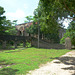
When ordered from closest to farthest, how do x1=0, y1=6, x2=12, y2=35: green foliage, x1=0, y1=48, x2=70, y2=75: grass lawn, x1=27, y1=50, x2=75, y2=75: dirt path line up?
x1=27, y1=50, x2=75, y2=75: dirt path → x1=0, y1=48, x2=70, y2=75: grass lawn → x1=0, y1=6, x2=12, y2=35: green foliage

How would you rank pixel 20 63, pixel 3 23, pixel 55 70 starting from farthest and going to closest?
pixel 3 23 → pixel 20 63 → pixel 55 70

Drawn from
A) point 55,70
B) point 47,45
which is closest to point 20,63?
point 55,70

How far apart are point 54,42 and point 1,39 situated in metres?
16.3

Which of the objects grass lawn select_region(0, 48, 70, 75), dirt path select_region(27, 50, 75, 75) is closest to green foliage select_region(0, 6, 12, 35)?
grass lawn select_region(0, 48, 70, 75)

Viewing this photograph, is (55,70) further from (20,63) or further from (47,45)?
(47,45)

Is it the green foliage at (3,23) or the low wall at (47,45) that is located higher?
the green foliage at (3,23)

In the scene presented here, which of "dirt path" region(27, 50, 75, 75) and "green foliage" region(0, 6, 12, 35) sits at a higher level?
"green foliage" region(0, 6, 12, 35)

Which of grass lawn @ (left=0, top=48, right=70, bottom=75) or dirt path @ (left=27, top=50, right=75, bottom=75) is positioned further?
grass lawn @ (left=0, top=48, right=70, bottom=75)

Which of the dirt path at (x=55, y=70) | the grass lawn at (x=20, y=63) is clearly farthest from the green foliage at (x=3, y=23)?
the dirt path at (x=55, y=70)

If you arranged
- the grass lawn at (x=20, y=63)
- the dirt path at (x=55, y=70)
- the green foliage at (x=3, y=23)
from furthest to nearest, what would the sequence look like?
the green foliage at (x=3, y=23), the grass lawn at (x=20, y=63), the dirt path at (x=55, y=70)

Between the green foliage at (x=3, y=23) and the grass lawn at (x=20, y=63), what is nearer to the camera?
the grass lawn at (x=20, y=63)

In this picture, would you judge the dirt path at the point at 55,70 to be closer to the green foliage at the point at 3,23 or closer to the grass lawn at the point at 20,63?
the grass lawn at the point at 20,63

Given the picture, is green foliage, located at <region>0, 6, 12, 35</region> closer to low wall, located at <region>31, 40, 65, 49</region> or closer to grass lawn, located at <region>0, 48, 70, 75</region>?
low wall, located at <region>31, 40, 65, 49</region>

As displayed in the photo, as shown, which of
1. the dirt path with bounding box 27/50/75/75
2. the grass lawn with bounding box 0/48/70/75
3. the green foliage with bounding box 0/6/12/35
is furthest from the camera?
the green foliage with bounding box 0/6/12/35
